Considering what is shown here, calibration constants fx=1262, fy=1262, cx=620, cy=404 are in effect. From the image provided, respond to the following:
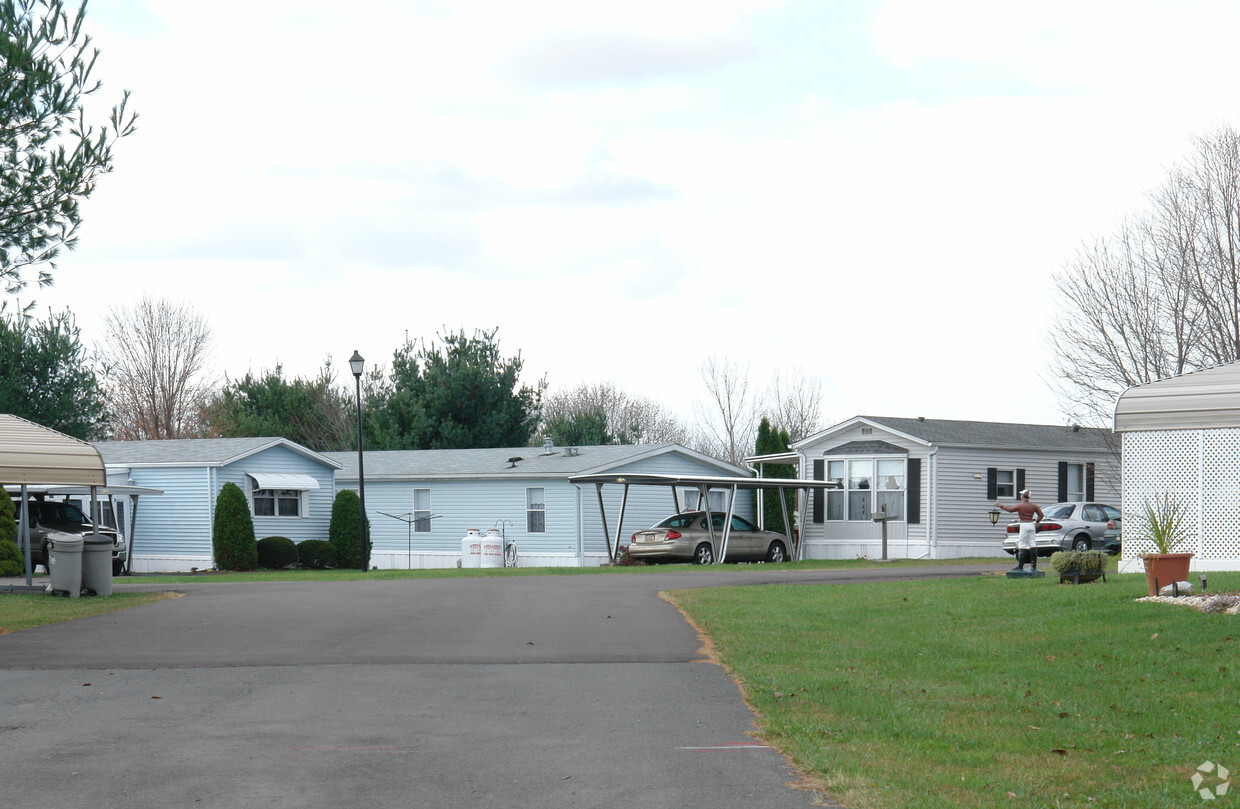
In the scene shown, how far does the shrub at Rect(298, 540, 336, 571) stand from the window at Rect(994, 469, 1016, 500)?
1856cm

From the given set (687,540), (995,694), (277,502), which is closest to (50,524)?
(277,502)

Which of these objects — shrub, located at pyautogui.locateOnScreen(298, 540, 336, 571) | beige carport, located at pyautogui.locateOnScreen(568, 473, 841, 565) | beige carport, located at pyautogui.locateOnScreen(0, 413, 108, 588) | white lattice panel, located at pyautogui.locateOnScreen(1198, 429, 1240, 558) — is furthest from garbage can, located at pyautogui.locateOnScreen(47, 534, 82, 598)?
white lattice panel, located at pyautogui.locateOnScreen(1198, 429, 1240, 558)

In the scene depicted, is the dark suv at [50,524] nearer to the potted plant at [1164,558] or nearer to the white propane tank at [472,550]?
the white propane tank at [472,550]

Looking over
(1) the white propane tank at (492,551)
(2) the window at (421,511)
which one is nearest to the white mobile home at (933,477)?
(1) the white propane tank at (492,551)

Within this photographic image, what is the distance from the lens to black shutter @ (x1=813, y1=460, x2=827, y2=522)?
116 feet

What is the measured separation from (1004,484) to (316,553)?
757 inches

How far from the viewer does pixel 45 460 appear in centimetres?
2014

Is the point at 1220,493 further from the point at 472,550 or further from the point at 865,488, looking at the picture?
the point at 472,550

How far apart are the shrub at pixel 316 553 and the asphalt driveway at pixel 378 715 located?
2018 centimetres

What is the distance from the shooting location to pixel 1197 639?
11.2 meters

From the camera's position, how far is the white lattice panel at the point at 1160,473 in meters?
20.3

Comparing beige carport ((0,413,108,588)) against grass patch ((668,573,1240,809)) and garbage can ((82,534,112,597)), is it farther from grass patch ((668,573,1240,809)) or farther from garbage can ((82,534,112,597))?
grass patch ((668,573,1240,809))

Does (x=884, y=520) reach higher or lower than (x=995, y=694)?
higher

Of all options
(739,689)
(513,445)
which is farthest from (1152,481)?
(513,445)
